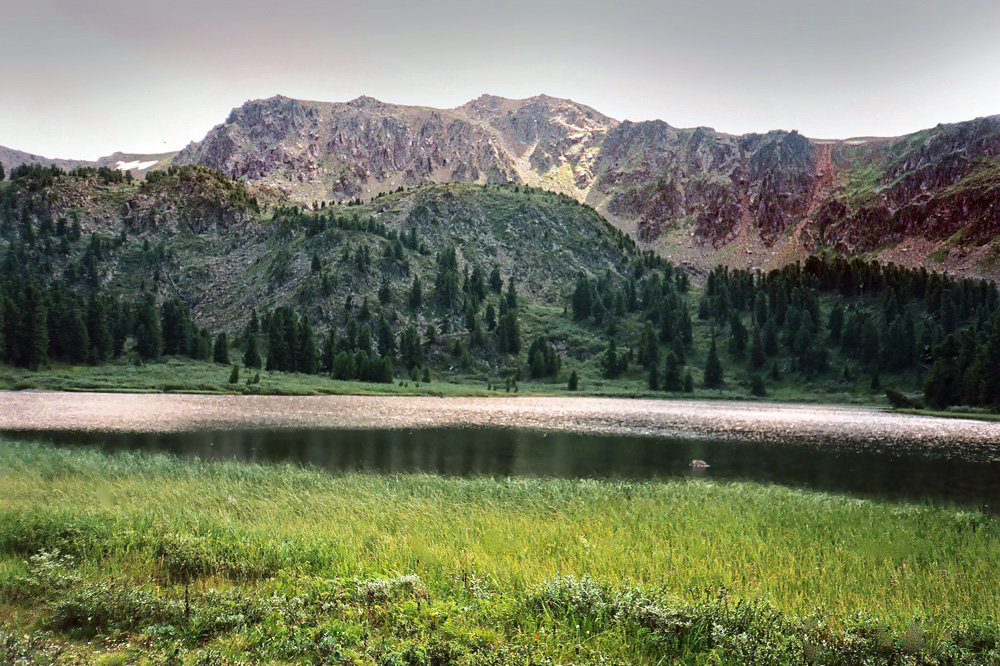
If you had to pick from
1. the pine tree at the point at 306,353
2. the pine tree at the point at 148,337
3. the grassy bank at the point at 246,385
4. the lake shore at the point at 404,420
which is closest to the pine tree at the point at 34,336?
the grassy bank at the point at 246,385

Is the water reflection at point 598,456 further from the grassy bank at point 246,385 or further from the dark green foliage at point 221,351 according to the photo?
the dark green foliage at point 221,351

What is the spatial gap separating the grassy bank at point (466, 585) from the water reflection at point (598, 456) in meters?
22.5

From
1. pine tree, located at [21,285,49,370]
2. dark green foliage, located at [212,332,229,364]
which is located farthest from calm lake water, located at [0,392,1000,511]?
dark green foliage, located at [212,332,229,364]

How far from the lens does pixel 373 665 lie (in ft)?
28.3

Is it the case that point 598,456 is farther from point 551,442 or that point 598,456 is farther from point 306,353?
point 306,353

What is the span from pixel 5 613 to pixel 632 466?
47092mm

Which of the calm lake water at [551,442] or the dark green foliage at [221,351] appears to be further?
A: the dark green foliage at [221,351]

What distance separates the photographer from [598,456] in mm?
57906

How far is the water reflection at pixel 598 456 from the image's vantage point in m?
46.4

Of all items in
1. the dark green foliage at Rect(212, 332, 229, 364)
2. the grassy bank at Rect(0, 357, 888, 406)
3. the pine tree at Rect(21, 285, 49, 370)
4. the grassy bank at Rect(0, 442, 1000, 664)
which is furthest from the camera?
the dark green foliage at Rect(212, 332, 229, 364)

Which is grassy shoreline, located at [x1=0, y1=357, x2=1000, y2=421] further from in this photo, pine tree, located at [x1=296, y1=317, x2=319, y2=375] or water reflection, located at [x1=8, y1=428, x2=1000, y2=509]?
water reflection, located at [x1=8, y1=428, x2=1000, y2=509]

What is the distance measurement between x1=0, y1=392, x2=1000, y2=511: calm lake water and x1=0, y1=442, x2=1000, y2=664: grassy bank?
24.2 meters

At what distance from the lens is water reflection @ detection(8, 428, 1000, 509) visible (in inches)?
1826

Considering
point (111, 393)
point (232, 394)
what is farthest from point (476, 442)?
point (111, 393)
